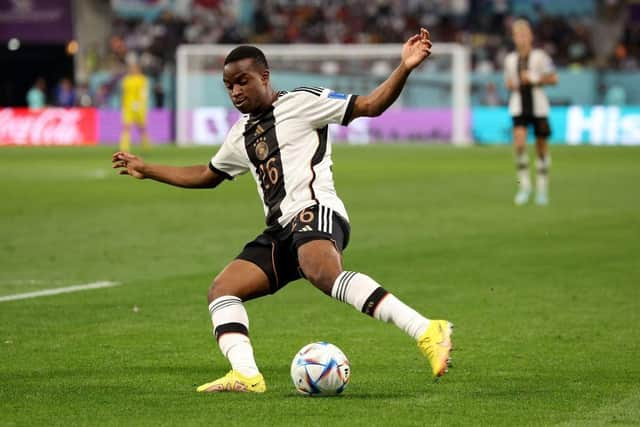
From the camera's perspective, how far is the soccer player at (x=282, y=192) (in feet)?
22.6

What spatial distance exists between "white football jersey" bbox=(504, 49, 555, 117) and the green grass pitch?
140 centimetres

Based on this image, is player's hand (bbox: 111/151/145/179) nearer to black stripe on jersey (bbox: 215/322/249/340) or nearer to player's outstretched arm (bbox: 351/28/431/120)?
black stripe on jersey (bbox: 215/322/249/340)

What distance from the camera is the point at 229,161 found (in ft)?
24.6

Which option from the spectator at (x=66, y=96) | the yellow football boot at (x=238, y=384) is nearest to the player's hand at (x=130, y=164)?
the yellow football boot at (x=238, y=384)

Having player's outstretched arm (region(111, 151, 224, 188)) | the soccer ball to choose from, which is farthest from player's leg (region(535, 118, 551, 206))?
the soccer ball

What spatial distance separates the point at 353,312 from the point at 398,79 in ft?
12.1

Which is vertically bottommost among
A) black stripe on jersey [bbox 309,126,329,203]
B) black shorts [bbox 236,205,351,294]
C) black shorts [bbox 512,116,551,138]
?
black shorts [bbox 512,116,551,138]

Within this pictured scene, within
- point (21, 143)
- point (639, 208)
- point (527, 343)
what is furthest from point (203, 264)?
point (21, 143)

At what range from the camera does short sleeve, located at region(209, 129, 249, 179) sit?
742 cm

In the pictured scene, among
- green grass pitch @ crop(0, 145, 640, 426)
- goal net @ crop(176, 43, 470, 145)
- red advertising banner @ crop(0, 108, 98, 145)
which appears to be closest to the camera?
green grass pitch @ crop(0, 145, 640, 426)

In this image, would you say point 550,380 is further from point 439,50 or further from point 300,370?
point 439,50

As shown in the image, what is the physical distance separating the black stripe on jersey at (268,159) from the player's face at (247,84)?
105mm

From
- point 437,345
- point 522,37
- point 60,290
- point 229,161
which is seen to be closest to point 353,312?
point 60,290

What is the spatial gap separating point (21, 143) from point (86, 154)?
730 cm
